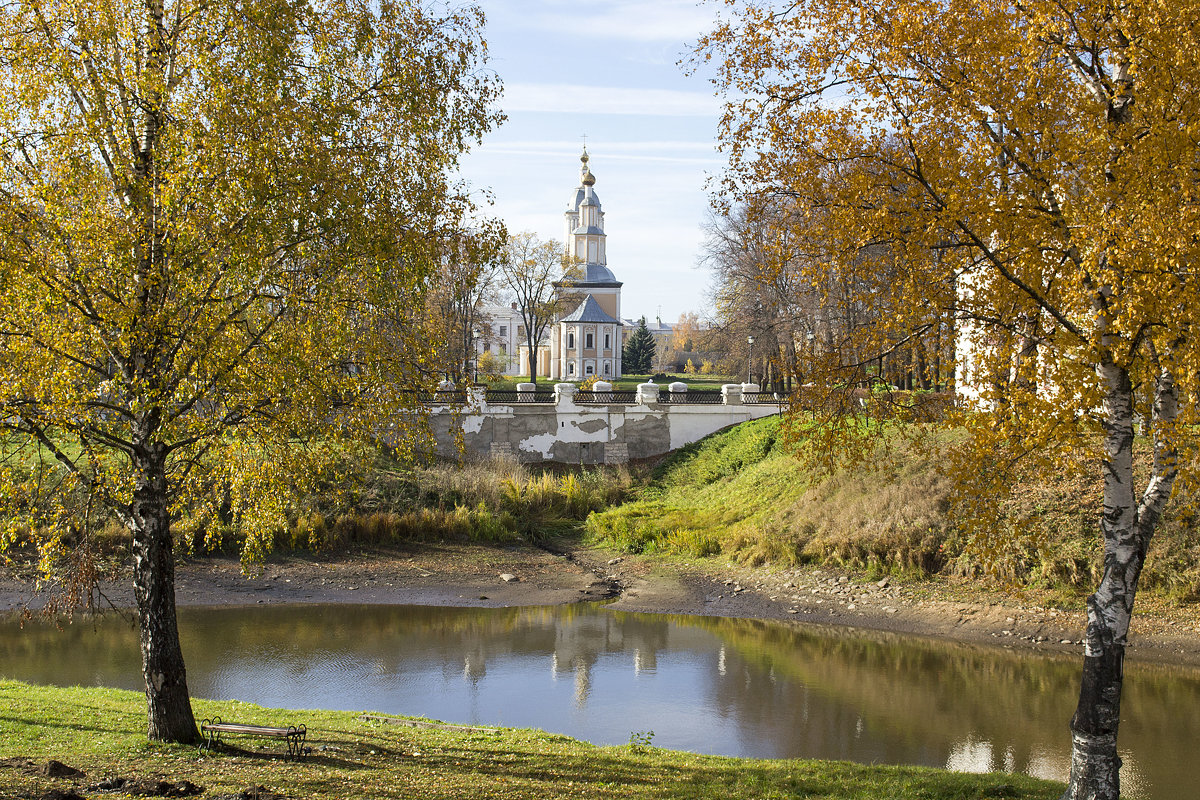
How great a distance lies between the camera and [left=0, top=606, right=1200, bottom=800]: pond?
11.0m

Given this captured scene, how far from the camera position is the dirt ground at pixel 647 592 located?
51.1 ft

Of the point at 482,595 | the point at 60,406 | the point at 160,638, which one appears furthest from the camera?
the point at 482,595

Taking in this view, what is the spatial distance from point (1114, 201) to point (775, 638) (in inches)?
439

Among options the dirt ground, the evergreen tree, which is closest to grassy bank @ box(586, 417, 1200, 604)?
the dirt ground

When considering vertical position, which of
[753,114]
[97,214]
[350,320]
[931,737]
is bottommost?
[931,737]

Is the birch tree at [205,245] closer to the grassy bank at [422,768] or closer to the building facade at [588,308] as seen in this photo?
the grassy bank at [422,768]

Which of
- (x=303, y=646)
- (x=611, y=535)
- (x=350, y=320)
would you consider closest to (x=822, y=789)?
(x=350, y=320)

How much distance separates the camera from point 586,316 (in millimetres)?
73250

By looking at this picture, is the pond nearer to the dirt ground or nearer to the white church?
the dirt ground

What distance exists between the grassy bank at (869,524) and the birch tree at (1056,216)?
72.4 inches

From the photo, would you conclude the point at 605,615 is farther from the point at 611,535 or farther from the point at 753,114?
→ the point at 753,114

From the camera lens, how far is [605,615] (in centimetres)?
1803

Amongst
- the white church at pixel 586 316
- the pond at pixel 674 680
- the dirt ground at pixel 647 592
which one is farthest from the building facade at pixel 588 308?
the pond at pixel 674 680

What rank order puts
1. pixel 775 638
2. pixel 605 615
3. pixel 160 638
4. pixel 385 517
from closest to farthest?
pixel 160 638
pixel 775 638
pixel 605 615
pixel 385 517
